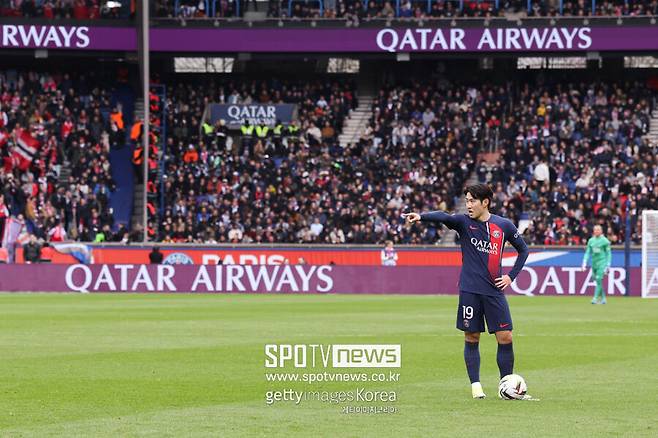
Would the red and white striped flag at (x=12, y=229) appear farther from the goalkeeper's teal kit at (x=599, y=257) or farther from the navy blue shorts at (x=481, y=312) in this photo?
the navy blue shorts at (x=481, y=312)

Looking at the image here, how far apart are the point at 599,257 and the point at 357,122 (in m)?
19.9

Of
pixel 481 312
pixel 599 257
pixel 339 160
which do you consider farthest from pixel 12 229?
pixel 481 312

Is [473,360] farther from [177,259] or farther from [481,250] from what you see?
[177,259]

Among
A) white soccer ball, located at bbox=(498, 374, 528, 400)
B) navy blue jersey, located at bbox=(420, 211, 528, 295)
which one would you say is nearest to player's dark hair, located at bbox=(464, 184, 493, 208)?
navy blue jersey, located at bbox=(420, 211, 528, 295)

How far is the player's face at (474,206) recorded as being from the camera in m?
12.6

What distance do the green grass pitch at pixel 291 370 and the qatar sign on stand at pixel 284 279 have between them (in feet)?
33.9

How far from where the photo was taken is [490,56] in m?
53.6

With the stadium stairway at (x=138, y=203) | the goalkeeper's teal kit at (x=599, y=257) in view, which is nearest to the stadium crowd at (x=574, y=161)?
the goalkeeper's teal kit at (x=599, y=257)

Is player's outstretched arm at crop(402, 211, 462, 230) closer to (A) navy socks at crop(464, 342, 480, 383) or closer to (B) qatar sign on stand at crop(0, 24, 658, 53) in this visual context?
(A) navy socks at crop(464, 342, 480, 383)

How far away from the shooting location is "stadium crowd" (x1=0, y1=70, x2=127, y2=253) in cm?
4700

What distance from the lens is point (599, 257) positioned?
35.9 m

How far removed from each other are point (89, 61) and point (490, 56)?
671 inches

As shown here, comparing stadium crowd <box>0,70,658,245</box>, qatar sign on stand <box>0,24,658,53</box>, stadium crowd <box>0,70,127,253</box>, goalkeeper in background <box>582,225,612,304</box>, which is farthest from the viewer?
qatar sign on stand <box>0,24,658,53</box>

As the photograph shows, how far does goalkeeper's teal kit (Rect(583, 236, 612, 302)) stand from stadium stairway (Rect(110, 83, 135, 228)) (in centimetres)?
1994
